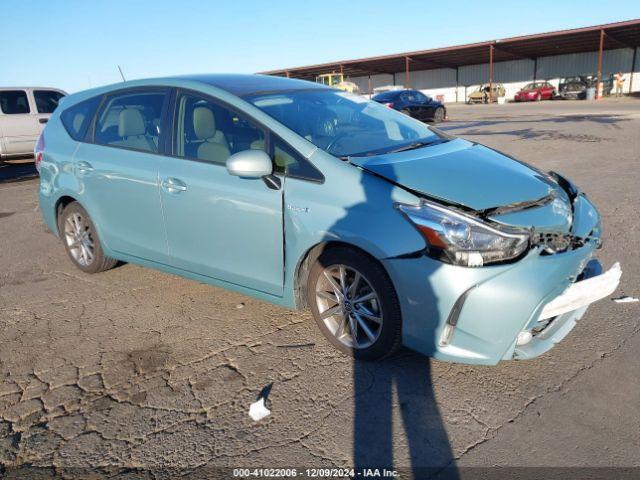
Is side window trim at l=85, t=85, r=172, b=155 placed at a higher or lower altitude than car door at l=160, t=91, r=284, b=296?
higher

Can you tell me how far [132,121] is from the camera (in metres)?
4.06

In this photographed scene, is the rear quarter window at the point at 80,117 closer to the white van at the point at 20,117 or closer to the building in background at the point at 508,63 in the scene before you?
the white van at the point at 20,117

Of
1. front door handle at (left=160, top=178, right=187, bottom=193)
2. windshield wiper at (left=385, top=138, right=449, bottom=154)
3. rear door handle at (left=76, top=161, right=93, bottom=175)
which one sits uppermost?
windshield wiper at (left=385, top=138, right=449, bottom=154)

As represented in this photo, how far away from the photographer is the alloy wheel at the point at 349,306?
295 cm

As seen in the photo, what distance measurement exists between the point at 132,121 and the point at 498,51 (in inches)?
1785

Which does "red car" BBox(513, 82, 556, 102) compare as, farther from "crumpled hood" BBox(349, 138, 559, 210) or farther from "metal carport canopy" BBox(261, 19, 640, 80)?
"crumpled hood" BBox(349, 138, 559, 210)

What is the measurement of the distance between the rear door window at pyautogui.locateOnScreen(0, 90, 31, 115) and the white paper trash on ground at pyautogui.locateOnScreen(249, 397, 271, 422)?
1181 cm

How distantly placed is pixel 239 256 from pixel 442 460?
175 centimetres

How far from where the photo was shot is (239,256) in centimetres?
336

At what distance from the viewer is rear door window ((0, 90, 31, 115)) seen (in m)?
11.6

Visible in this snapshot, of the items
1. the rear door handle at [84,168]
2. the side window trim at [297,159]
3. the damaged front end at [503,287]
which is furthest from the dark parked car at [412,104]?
the damaged front end at [503,287]

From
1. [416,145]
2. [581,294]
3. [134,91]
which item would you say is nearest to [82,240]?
[134,91]

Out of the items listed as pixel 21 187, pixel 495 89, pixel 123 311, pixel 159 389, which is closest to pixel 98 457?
pixel 159 389

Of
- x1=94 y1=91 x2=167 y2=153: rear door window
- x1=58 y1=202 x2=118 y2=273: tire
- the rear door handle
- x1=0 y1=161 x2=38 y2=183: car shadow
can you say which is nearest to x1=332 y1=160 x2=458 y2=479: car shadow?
x1=94 y1=91 x2=167 y2=153: rear door window
